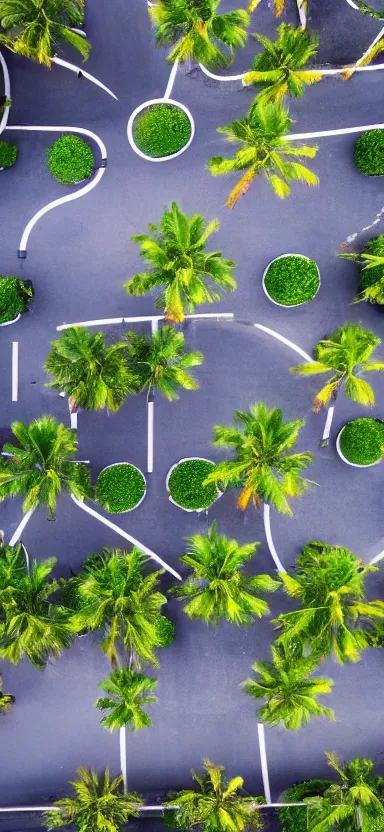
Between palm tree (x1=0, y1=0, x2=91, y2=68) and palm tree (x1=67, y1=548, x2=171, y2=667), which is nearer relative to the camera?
palm tree (x1=67, y1=548, x2=171, y2=667)

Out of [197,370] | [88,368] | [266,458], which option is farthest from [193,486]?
[88,368]

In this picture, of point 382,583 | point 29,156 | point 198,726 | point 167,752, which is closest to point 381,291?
point 382,583

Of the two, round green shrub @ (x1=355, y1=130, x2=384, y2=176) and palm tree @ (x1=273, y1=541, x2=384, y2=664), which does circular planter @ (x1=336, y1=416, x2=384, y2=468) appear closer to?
palm tree @ (x1=273, y1=541, x2=384, y2=664)

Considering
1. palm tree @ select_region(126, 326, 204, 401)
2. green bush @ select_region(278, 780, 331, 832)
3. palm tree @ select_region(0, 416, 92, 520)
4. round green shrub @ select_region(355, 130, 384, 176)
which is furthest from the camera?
round green shrub @ select_region(355, 130, 384, 176)

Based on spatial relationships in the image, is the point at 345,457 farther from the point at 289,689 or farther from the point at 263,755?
the point at 263,755

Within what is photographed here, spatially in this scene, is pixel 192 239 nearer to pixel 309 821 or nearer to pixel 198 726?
pixel 198 726

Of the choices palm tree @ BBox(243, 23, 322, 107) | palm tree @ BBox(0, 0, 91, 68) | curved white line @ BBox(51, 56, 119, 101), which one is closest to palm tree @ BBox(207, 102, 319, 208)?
palm tree @ BBox(243, 23, 322, 107)

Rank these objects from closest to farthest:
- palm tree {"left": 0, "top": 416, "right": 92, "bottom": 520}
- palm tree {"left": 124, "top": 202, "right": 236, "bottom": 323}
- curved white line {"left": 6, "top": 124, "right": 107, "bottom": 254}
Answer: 1. palm tree {"left": 124, "top": 202, "right": 236, "bottom": 323}
2. palm tree {"left": 0, "top": 416, "right": 92, "bottom": 520}
3. curved white line {"left": 6, "top": 124, "right": 107, "bottom": 254}
